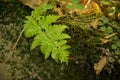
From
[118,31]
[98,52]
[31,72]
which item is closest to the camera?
[31,72]

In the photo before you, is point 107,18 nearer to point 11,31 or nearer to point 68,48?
point 68,48

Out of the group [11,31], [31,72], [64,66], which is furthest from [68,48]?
[11,31]

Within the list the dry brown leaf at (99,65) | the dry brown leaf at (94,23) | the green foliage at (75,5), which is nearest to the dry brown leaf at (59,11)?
the green foliage at (75,5)

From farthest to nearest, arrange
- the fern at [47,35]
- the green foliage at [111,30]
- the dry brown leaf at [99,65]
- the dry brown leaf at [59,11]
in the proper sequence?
the dry brown leaf at [59,11] → the green foliage at [111,30] → the dry brown leaf at [99,65] → the fern at [47,35]

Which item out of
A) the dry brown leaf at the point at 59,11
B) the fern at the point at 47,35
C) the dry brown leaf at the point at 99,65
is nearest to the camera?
the fern at the point at 47,35

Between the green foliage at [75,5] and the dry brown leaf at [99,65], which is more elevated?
the green foliage at [75,5]

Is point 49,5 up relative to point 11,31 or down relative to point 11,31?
up

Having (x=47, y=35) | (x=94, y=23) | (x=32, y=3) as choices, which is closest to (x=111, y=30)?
(x=94, y=23)

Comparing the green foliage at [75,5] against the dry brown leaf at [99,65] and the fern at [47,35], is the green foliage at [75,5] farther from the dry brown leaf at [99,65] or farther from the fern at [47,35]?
the dry brown leaf at [99,65]

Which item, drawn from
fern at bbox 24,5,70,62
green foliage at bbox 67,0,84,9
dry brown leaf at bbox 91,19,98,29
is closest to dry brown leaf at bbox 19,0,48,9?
fern at bbox 24,5,70,62
